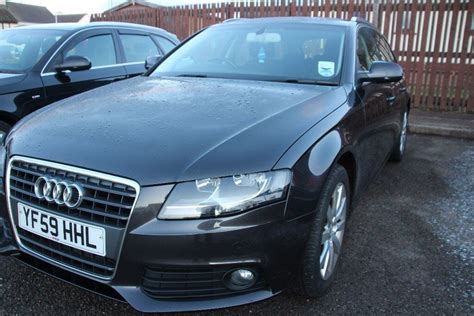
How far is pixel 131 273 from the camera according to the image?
1.80m

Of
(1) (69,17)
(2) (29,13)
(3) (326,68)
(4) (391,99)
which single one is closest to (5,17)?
(2) (29,13)

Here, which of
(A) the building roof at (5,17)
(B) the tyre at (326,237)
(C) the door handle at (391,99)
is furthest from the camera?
(A) the building roof at (5,17)

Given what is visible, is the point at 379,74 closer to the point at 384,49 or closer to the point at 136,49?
the point at 384,49

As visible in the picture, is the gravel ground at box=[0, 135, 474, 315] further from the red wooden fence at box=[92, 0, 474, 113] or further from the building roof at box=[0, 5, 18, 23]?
the building roof at box=[0, 5, 18, 23]

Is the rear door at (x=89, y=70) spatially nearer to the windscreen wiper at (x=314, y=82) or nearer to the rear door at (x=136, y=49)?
the rear door at (x=136, y=49)

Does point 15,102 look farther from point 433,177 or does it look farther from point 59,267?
point 433,177

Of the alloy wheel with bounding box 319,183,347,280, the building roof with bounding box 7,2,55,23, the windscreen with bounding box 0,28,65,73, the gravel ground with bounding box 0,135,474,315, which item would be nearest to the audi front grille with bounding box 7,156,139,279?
the gravel ground with bounding box 0,135,474,315

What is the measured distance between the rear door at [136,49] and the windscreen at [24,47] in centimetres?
82

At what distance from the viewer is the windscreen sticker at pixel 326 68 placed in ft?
9.54

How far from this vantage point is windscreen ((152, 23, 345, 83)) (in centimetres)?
299

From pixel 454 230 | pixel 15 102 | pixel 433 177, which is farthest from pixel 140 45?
pixel 454 230

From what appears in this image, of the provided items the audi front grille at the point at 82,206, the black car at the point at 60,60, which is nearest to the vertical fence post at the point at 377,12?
the black car at the point at 60,60

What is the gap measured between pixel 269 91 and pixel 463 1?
6.51 metres

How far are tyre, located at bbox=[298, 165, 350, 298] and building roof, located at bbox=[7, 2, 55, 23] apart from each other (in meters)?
61.9
